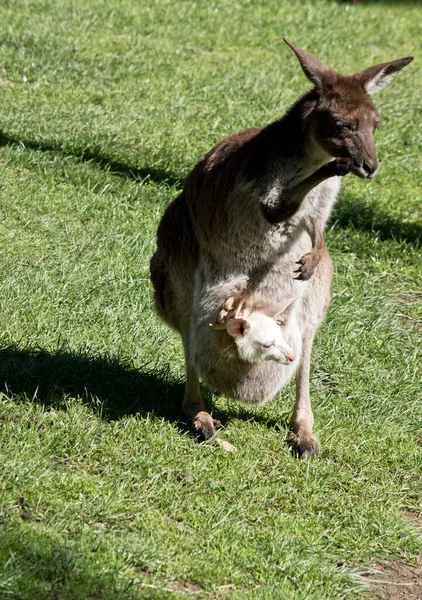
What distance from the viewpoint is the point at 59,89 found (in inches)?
335

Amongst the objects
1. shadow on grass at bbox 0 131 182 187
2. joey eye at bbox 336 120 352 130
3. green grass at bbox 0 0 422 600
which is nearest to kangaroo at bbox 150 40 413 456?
joey eye at bbox 336 120 352 130

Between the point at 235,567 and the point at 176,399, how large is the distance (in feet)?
4.68

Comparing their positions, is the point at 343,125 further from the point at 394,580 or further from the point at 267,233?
the point at 394,580

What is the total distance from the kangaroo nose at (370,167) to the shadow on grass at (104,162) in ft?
11.8

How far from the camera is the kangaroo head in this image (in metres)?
3.94

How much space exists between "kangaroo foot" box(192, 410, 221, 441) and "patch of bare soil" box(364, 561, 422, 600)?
1.00 m

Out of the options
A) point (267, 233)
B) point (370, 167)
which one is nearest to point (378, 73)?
point (370, 167)

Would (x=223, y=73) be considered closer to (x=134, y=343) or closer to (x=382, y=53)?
(x=382, y=53)

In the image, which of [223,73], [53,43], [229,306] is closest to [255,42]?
[223,73]

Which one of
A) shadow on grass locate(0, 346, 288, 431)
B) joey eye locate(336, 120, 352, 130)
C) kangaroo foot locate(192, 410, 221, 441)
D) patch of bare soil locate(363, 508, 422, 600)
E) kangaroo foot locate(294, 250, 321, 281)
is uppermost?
joey eye locate(336, 120, 352, 130)

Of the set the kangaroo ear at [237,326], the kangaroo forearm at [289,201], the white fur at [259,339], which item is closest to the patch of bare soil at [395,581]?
the white fur at [259,339]

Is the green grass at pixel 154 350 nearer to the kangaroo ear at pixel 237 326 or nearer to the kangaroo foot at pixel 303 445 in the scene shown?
the kangaroo foot at pixel 303 445

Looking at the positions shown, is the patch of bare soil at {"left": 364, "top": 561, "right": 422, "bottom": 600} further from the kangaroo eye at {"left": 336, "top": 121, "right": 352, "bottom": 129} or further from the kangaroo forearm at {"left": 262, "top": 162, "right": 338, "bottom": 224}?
the kangaroo eye at {"left": 336, "top": 121, "right": 352, "bottom": 129}

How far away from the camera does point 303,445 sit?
4.75 metres
